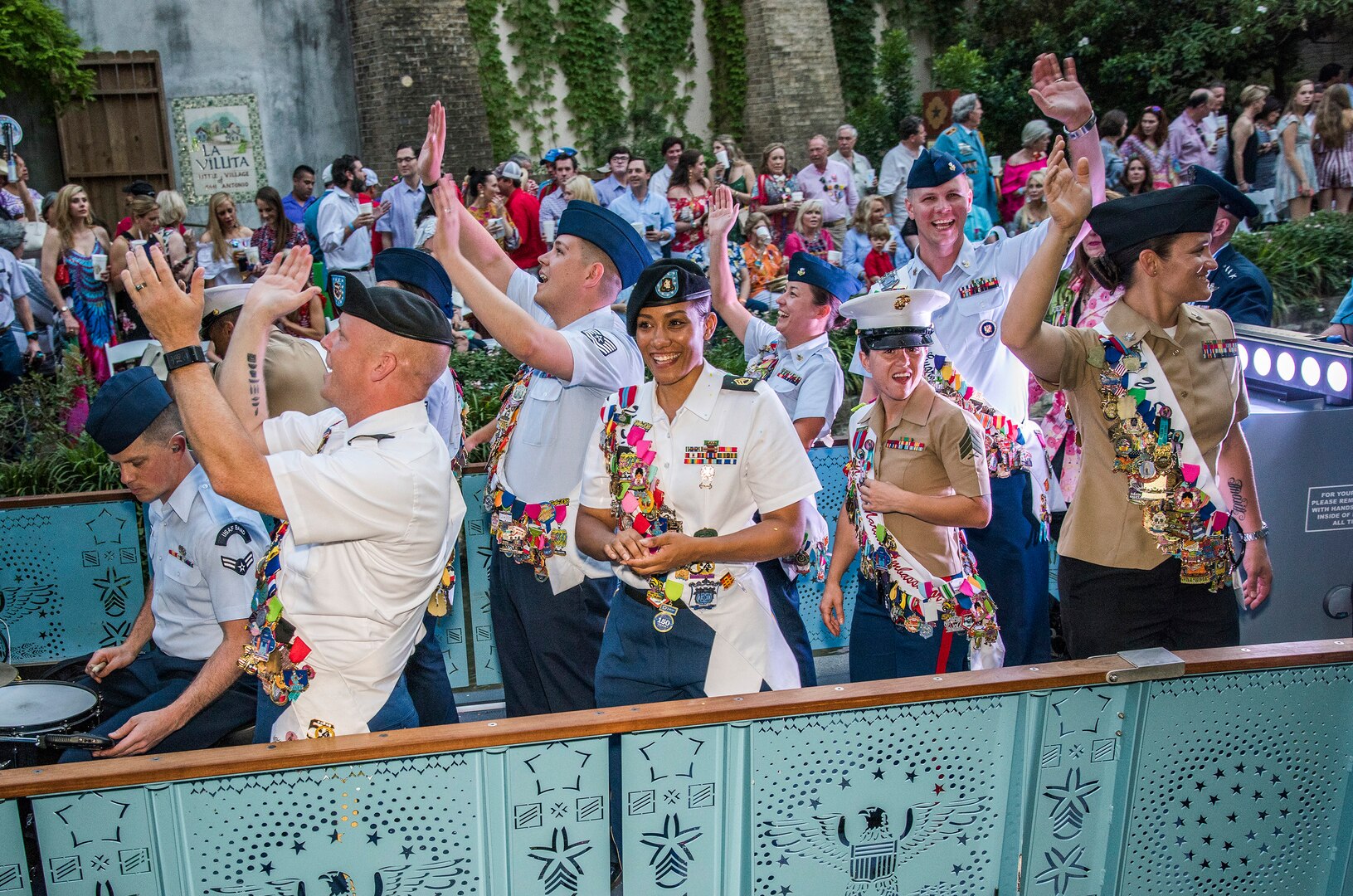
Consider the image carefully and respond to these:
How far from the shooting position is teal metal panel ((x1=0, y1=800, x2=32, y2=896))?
241cm

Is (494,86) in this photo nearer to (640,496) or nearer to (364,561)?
(640,496)

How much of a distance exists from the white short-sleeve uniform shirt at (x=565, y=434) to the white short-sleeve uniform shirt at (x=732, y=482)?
0.65 m

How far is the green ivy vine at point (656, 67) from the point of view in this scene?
17406 mm

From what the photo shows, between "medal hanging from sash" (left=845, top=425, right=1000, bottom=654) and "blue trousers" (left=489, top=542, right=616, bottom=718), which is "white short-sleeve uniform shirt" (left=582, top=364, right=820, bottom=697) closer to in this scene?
"medal hanging from sash" (left=845, top=425, right=1000, bottom=654)

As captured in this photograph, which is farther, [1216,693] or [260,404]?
[260,404]

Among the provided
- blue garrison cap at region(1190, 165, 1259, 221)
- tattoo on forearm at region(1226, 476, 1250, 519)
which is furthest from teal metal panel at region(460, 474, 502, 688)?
blue garrison cap at region(1190, 165, 1259, 221)

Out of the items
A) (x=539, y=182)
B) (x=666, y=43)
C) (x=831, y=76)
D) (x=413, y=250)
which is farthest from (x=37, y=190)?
(x=413, y=250)

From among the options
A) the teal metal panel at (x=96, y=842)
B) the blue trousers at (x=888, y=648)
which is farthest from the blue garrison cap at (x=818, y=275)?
the teal metal panel at (x=96, y=842)

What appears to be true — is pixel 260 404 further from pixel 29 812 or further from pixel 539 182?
pixel 539 182

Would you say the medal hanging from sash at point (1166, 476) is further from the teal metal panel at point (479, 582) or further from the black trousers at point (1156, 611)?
the teal metal panel at point (479, 582)

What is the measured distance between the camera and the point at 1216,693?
2.90 metres

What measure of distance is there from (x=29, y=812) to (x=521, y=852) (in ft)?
3.56

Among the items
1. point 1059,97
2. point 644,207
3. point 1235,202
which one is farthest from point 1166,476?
point 644,207

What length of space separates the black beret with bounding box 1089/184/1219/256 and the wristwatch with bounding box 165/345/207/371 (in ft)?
8.68
